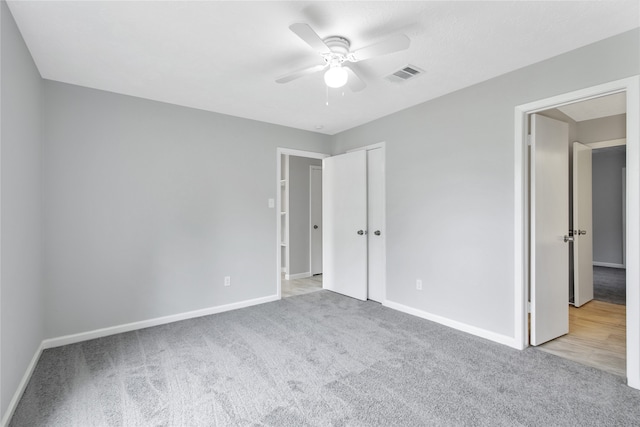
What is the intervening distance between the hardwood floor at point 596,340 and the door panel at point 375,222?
1.85 meters

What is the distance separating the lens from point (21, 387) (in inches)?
79.8

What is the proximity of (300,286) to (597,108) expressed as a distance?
4.51 meters

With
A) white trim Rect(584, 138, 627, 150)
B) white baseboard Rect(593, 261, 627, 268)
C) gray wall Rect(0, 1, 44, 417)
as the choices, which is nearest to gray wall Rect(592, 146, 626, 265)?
white baseboard Rect(593, 261, 627, 268)

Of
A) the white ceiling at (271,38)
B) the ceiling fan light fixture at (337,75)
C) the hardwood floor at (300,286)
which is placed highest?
the white ceiling at (271,38)

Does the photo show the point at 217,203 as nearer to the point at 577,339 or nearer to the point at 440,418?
the point at 440,418

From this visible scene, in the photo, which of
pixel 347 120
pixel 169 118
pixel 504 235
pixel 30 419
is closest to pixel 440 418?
pixel 504 235

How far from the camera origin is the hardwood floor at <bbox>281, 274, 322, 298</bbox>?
4564 millimetres

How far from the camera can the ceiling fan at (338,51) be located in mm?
1735

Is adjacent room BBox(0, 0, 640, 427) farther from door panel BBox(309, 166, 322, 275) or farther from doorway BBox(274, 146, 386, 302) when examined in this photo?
door panel BBox(309, 166, 322, 275)

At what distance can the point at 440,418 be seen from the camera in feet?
5.82

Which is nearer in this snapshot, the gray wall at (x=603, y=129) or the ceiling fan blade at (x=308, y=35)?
the ceiling fan blade at (x=308, y=35)

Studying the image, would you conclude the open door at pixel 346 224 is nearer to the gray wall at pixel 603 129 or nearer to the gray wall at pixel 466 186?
the gray wall at pixel 466 186

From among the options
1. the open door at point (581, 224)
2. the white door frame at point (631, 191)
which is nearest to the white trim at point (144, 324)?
the white door frame at point (631, 191)

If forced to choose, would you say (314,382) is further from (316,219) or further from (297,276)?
(316,219)
